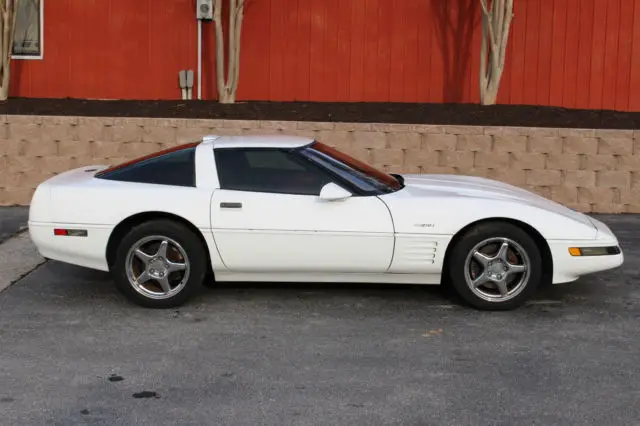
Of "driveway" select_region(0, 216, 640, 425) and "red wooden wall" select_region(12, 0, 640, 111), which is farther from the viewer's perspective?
"red wooden wall" select_region(12, 0, 640, 111)

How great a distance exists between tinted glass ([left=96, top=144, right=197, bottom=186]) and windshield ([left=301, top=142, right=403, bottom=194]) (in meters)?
0.82

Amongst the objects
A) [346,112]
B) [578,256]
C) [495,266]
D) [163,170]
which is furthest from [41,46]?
[578,256]

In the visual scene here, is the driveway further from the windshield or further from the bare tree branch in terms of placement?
the bare tree branch

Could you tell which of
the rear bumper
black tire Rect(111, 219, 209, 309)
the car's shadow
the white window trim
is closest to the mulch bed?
the white window trim

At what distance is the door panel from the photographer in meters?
6.83

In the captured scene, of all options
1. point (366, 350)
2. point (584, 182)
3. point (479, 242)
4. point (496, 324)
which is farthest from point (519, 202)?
point (584, 182)

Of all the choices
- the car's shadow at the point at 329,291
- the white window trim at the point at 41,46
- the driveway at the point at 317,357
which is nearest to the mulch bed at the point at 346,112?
the white window trim at the point at 41,46

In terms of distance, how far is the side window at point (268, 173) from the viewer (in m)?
7.00

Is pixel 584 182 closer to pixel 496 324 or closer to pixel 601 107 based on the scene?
pixel 601 107

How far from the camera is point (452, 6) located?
13.3 meters

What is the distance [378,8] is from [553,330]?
7633 millimetres

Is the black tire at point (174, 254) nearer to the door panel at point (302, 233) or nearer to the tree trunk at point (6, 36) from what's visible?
the door panel at point (302, 233)

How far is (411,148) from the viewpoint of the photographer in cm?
1129

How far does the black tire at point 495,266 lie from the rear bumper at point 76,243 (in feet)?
7.88
